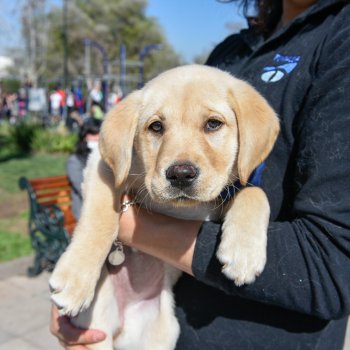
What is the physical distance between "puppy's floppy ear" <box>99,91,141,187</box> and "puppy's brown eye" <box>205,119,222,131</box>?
32 centimetres

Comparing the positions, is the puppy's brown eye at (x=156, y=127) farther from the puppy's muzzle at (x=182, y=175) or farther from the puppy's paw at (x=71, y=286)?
the puppy's paw at (x=71, y=286)

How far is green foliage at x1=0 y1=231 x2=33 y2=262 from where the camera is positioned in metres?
→ 6.40

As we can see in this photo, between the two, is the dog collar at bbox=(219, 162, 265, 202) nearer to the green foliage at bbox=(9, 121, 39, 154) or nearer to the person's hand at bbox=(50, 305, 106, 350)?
the person's hand at bbox=(50, 305, 106, 350)

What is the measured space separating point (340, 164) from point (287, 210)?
39 cm

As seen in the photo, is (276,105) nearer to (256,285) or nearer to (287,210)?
(287,210)

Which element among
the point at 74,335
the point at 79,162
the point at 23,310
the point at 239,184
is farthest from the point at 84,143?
the point at 239,184

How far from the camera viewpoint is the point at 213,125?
1976 millimetres

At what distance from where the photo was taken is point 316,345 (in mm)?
1674

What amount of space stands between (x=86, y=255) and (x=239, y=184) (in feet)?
2.22

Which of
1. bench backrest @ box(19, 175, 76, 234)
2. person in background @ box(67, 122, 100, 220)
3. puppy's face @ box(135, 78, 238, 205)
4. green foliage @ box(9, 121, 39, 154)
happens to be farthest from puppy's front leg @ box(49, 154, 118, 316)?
green foliage @ box(9, 121, 39, 154)

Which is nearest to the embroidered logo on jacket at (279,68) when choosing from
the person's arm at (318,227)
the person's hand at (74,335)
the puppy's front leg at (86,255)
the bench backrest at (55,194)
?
the person's arm at (318,227)

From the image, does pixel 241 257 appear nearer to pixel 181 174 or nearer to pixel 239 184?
pixel 181 174

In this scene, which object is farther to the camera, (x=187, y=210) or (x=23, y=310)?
(x=23, y=310)

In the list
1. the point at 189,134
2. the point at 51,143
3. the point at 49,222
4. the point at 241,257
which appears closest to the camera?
the point at 241,257
